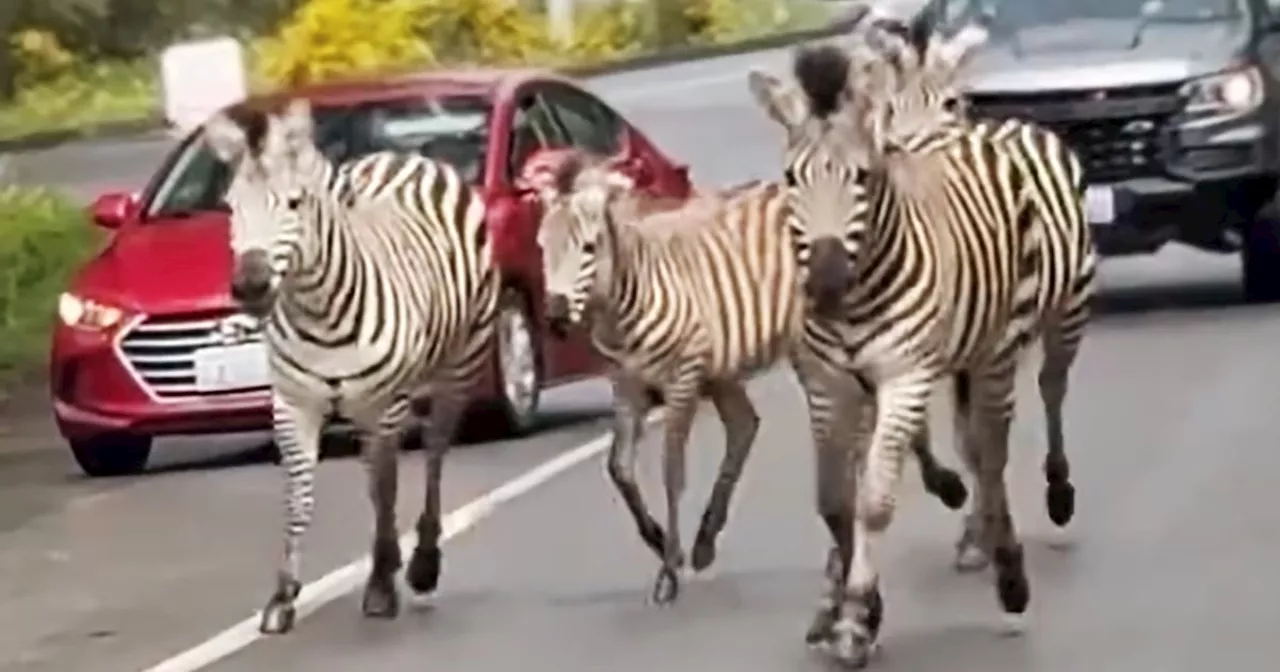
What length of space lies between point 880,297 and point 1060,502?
274cm

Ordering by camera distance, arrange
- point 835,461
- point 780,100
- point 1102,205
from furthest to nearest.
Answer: point 1102,205 → point 835,461 → point 780,100

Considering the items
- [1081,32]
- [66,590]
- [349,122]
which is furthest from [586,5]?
[66,590]

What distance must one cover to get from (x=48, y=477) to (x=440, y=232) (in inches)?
215

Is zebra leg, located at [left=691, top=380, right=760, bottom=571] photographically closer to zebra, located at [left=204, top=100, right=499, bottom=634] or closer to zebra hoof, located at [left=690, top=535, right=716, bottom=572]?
zebra hoof, located at [left=690, top=535, right=716, bottom=572]

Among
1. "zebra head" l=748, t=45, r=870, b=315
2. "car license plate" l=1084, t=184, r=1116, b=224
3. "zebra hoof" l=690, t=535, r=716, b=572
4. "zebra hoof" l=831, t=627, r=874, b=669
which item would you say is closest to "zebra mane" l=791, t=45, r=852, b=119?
"zebra head" l=748, t=45, r=870, b=315

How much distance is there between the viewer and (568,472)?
16.8 metres

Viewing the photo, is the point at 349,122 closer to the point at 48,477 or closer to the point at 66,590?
the point at 48,477

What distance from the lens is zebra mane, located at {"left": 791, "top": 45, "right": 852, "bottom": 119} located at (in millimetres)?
10828

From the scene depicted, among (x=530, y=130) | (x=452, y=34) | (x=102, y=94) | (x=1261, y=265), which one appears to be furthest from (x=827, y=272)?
(x=102, y=94)

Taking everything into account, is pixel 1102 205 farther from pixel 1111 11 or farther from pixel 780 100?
pixel 780 100

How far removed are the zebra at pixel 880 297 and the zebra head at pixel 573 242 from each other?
42.0 inches

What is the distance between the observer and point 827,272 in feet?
35.5

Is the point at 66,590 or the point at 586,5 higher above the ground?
the point at 66,590

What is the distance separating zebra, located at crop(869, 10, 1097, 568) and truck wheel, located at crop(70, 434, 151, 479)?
565 centimetres
